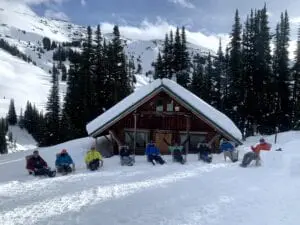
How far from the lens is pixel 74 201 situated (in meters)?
12.7

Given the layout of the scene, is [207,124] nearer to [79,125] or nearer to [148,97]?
[148,97]

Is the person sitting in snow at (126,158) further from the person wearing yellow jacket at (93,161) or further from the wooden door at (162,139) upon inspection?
the wooden door at (162,139)

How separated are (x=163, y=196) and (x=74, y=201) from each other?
9.56 ft

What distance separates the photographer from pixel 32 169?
18.9 m

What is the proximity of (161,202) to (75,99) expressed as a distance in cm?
3505

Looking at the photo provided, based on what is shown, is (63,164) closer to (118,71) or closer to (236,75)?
(118,71)

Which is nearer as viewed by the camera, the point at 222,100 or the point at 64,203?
the point at 64,203

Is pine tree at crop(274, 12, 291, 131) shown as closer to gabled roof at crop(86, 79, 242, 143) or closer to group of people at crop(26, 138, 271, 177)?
gabled roof at crop(86, 79, 242, 143)

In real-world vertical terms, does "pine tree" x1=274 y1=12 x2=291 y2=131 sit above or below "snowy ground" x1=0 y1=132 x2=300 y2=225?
above

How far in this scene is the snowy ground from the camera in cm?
1098

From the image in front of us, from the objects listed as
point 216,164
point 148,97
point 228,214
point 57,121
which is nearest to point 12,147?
point 57,121

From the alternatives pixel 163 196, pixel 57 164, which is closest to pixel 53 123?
pixel 57 164

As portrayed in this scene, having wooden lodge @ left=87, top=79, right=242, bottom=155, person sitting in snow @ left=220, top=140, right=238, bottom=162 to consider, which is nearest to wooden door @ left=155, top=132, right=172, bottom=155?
wooden lodge @ left=87, top=79, right=242, bottom=155

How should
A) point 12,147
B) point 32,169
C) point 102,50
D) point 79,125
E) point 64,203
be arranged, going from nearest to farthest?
point 64,203 → point 32,169 → point 79,125 → point 102,50 → point 12,147
